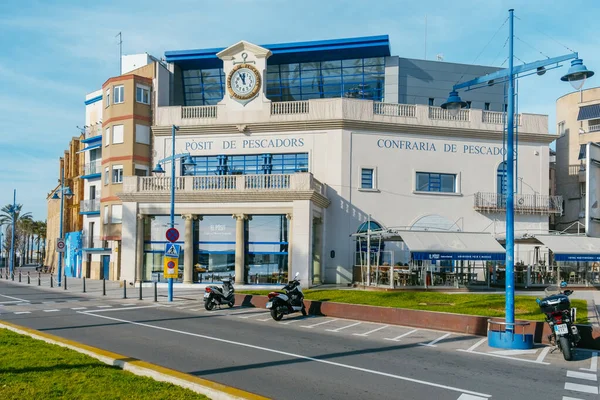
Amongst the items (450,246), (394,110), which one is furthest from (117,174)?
(450,246)

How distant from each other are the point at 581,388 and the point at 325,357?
195 inches

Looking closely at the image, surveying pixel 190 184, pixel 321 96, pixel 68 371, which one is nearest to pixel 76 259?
pixel 190 184

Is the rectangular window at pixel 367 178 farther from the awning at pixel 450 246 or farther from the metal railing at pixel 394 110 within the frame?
the awning at pixel 450 246

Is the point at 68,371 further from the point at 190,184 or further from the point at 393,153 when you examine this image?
the point at 393,153

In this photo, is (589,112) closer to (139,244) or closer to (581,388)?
(139,244)

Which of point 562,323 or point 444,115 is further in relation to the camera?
point 444,115

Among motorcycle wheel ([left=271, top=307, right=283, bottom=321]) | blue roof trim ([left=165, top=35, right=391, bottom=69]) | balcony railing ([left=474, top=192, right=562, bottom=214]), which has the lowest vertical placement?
motorcycle wheel ([left=271, top=307, right=283, bottom=321])

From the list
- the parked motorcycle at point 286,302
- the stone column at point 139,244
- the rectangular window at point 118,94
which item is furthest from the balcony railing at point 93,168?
the parked motorcycle at point 286,302

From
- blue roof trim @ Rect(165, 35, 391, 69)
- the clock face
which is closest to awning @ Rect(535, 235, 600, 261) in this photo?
blue roof trim @ Rect(165, 35, 391, 69)

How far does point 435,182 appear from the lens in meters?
35.7

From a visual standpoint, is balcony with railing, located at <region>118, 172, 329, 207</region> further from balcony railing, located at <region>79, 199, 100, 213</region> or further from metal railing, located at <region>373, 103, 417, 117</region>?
balcony railing, located at <region>79, 199, 100, 213</region>

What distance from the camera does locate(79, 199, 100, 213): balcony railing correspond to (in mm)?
44875

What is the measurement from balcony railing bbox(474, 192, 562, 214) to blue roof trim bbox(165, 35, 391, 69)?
11.3 meters

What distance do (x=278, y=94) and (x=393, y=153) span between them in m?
10.5
